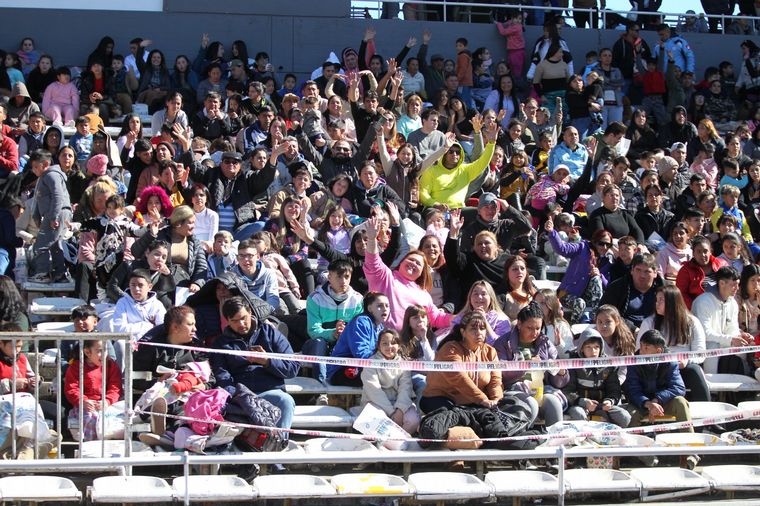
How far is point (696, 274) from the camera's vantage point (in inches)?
463

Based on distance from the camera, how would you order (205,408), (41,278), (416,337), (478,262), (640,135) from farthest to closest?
(640,135)
(41,278)
(478,262)
(416,337)
(205,408)

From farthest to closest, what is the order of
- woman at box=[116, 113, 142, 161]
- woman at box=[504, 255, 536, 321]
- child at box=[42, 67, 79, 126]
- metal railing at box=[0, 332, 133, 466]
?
child at box=[42, 67, 79, 126], woman at box=[116, 113, 142, 161], woman at box=[504, 255, 536, 321], metal railing at box=[0, 332, 133, 466]

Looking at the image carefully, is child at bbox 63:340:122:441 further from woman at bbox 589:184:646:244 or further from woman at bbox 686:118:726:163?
woman at bbox 686:118:726:163

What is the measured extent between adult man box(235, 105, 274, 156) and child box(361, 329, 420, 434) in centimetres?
544

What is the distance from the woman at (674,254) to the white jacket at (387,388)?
3.91 meters

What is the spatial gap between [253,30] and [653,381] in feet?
36.9

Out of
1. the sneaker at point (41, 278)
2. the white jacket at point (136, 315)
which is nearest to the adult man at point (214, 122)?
the sneaker at point (41, 278)

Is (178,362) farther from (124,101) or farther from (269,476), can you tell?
(124,101)

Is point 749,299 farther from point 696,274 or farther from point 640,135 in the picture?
point 640,135

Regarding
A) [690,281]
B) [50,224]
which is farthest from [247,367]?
[690,281]

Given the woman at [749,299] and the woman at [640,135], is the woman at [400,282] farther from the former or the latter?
the woman at [640,135]

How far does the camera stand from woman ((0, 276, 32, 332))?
9758 millimetres

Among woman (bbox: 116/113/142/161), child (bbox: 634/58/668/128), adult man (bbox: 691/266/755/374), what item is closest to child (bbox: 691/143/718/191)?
child (bbox: 634/58/668/128)

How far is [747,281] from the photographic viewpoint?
11.6m
